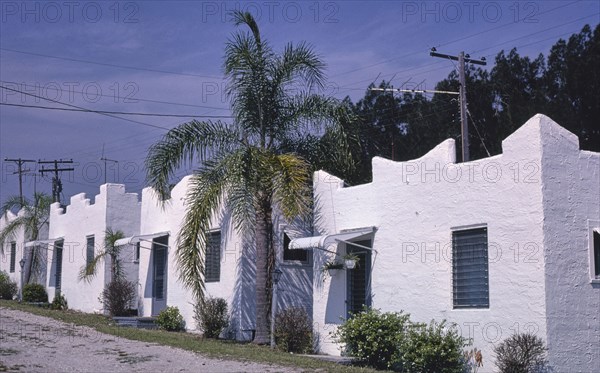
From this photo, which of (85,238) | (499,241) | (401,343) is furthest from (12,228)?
(499,241)

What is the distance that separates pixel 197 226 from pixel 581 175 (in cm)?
764

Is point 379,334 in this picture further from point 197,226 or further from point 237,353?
point 197,226

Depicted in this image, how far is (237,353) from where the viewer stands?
50.2 ft

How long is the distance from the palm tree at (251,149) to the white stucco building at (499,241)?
1999 millimetres

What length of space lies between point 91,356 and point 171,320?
6270 millimetres

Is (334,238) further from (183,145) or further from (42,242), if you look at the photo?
(42,242)

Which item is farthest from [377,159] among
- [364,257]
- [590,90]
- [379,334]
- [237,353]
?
[590,90]

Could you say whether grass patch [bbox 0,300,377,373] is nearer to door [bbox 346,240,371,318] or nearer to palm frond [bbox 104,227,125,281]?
door [bbox 346,240,371,318]

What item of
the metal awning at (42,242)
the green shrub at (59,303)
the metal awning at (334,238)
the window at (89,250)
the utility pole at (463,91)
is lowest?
the green shrub at (59,303)

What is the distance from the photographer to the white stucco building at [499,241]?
42.1 ft

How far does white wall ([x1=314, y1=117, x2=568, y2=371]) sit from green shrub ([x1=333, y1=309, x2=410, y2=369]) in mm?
429

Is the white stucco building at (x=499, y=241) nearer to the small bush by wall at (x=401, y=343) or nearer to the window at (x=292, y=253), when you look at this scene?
the small bush by wall at (x=401, y=343)

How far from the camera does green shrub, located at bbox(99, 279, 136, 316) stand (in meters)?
23.8

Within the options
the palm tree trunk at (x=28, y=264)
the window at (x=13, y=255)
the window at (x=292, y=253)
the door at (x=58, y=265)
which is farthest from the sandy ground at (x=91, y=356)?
the window at (x=13, y=255)
